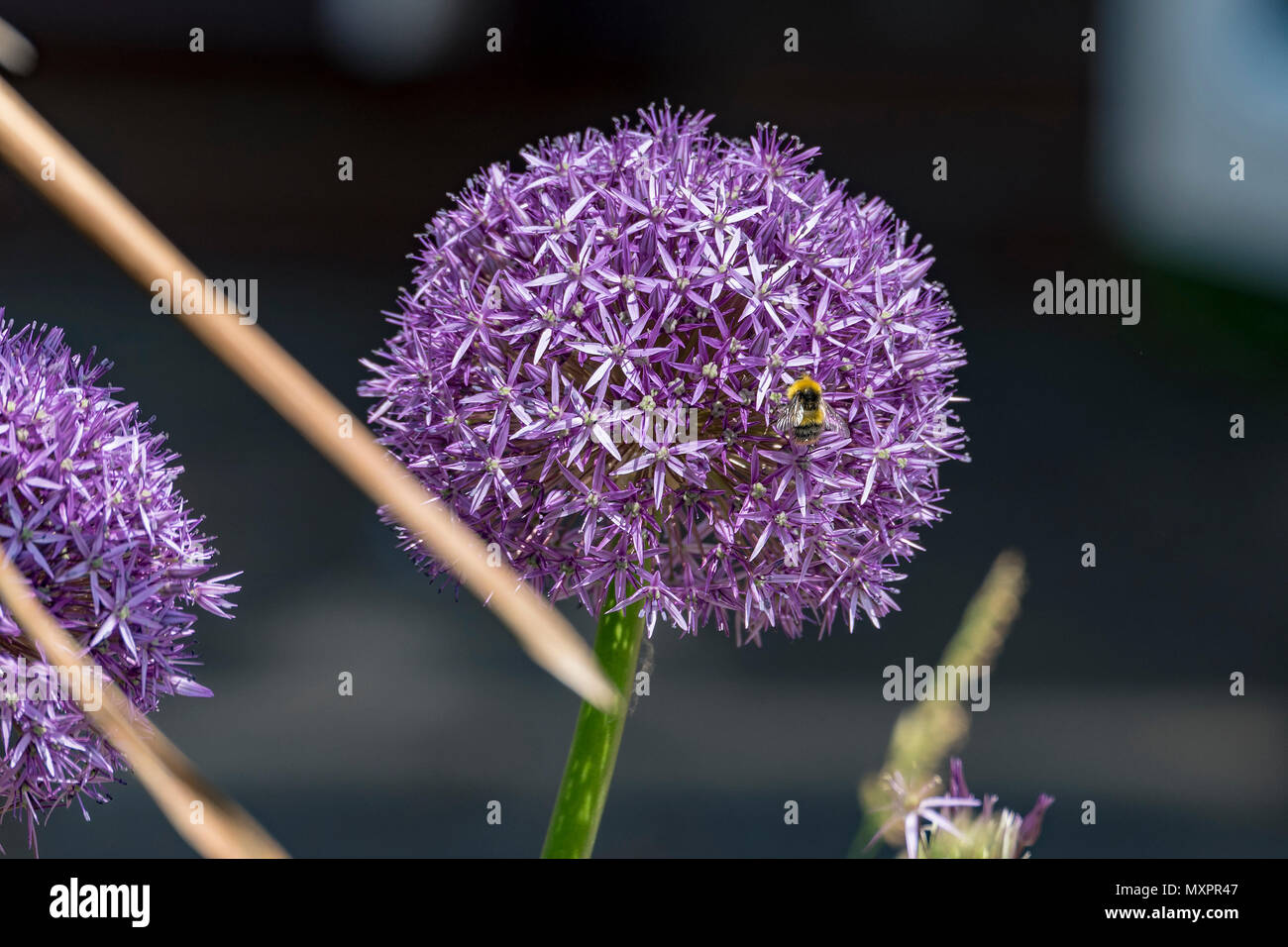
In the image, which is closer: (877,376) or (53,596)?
(53,596)

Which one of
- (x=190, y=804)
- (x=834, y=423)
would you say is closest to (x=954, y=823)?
(x=834, y=423)

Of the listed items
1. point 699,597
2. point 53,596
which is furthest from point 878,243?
point 53,596

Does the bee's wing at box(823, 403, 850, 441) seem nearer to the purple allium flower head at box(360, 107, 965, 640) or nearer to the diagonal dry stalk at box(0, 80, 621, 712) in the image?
the purple allium flower head at box(360, 107, 965, 640)

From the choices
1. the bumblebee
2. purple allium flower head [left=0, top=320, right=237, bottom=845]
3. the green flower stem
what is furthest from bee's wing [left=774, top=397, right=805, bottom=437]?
purple allium flower head [left=0, top=320, right=237, bottom=845]

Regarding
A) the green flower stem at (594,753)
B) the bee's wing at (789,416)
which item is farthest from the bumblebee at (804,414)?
the green flower stem at (594,753)

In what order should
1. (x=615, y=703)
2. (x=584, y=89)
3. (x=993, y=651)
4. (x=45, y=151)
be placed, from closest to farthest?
(x=45, y=151) → (x=993, y=651) → (x=615, y=703) → (x=584, y=89)

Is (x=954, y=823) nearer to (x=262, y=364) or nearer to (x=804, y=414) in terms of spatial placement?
(x=804, y=414)
